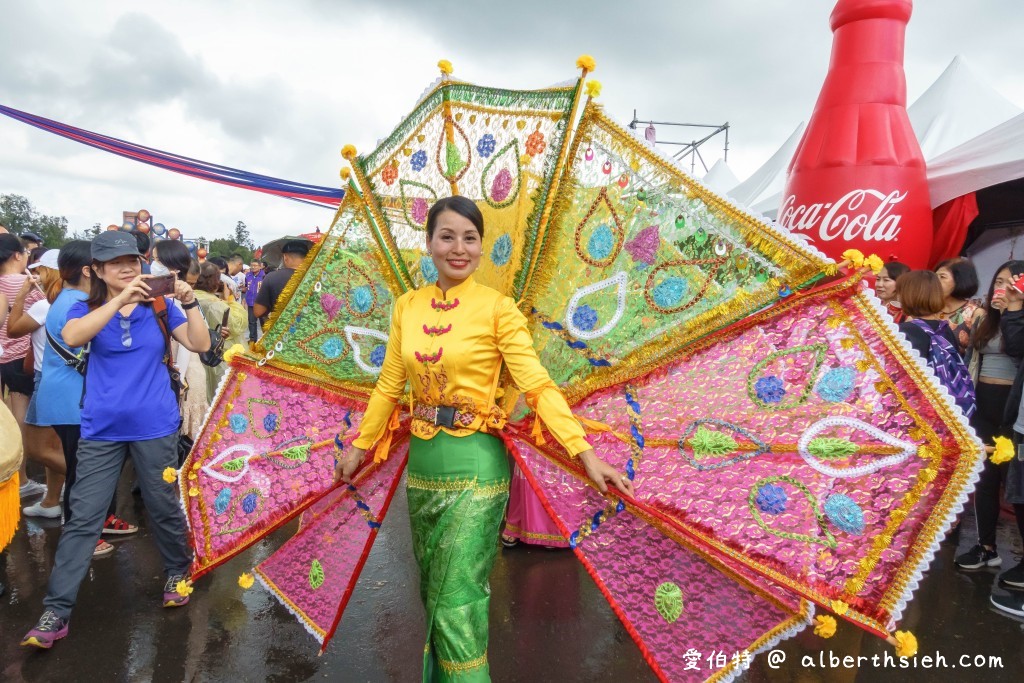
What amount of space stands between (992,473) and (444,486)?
3750mm

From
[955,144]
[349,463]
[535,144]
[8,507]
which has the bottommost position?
[8,507]

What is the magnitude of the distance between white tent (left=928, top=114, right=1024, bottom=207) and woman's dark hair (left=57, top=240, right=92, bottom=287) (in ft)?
23.3

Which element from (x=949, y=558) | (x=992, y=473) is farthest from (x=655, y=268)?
(x=949, y=558)

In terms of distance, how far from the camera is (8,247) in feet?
14.0

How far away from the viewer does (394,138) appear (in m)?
2.69

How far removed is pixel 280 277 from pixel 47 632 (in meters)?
2.63

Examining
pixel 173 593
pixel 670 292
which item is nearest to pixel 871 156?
pixel 670 292

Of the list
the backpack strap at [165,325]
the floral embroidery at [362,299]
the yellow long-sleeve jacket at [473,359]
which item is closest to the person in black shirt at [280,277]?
the backpack strap at [165,325]

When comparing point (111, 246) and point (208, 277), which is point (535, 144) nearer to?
point (111, 246)

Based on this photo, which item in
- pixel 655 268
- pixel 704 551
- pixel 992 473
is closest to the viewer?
pixel 704 551

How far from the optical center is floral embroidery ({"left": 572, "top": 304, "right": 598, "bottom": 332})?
2.26m

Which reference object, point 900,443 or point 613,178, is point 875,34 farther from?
point 900,443

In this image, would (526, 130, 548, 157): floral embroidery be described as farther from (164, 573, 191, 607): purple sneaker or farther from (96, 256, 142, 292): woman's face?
(164, 573, 191, 607): purple sneaker

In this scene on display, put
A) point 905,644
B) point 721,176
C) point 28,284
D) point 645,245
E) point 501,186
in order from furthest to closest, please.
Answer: point 721,176
point 28,284
point 501,186
point 645,245
point 905,644
